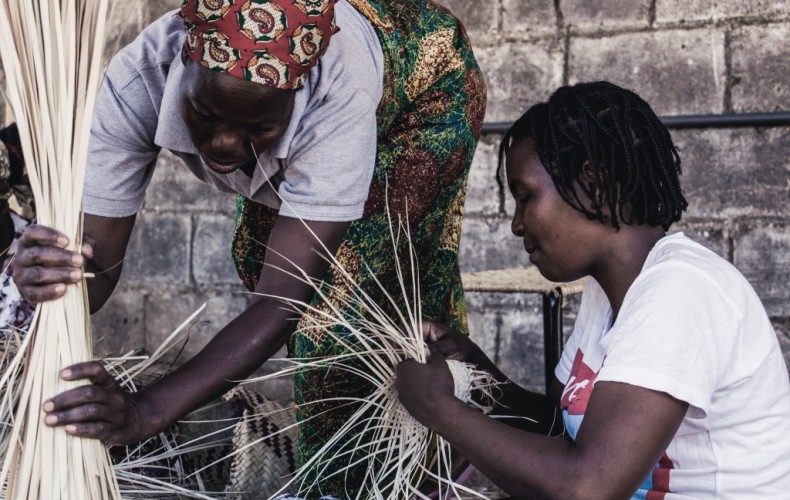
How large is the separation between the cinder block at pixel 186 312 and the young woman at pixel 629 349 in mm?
2505

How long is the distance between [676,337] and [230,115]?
81cm

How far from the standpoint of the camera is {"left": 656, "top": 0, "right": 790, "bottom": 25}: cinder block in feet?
10.4

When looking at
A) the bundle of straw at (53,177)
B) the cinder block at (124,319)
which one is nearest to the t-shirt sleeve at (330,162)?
the bundle of straw at (53,177)

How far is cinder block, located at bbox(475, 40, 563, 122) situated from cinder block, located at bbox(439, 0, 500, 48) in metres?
0.05

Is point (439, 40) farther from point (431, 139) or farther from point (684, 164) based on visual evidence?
point (684, 164)

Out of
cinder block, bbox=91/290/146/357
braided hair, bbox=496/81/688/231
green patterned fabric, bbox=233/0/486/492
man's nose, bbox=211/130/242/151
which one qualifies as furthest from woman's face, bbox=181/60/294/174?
cinder block, bbox=91/290/146/357

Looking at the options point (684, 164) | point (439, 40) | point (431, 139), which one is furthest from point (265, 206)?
point (684, 164)

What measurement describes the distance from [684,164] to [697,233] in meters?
0.25

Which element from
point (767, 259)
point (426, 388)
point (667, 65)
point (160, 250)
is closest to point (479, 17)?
point (667, 65)

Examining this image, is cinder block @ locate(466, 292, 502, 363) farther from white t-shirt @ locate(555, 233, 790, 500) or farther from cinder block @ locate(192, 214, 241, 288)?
white t-shirt @ locate(555, 233, 790, 500)

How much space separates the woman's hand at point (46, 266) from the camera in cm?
138

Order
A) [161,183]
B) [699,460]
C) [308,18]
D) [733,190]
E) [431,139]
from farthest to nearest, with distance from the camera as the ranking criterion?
1. [161,183]
2. [733,190]
3. [431,139]
4. [308,18]
5. [699,460]

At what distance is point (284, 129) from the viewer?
5.56 ft

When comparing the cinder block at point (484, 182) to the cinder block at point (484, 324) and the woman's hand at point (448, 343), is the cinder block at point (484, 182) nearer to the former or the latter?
the cinder block at point (484, 324)
